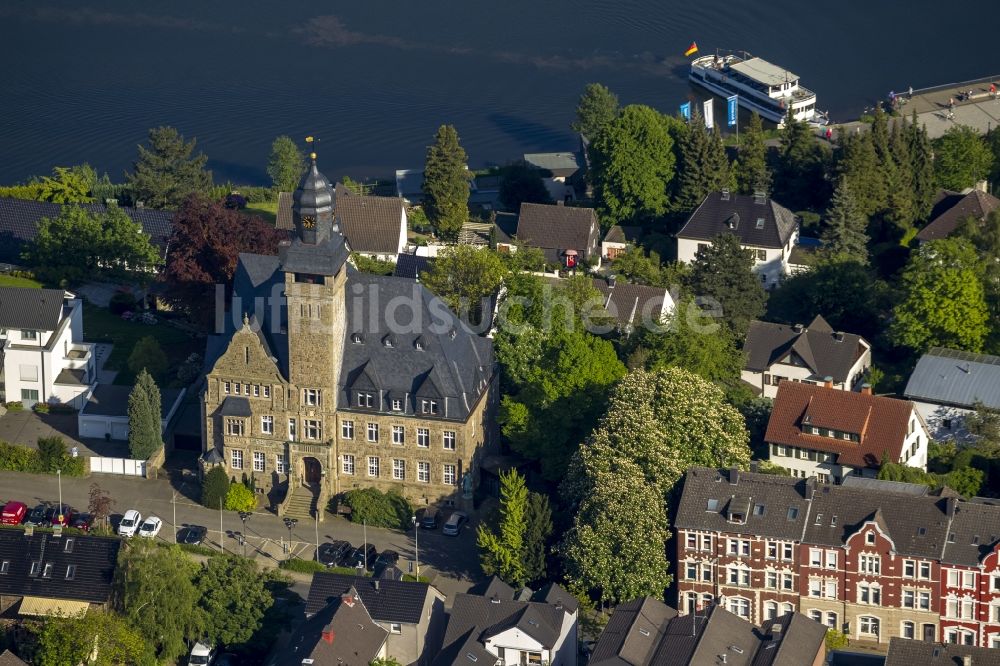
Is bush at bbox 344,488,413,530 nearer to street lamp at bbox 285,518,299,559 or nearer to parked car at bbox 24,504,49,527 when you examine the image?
street lamp at bbox 285,518,299,559

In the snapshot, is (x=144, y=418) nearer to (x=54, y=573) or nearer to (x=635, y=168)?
(x=54, y=573)

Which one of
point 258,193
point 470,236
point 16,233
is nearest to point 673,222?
point 470,236

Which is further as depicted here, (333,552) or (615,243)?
(615,243)

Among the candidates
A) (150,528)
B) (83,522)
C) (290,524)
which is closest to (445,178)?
(290,524)

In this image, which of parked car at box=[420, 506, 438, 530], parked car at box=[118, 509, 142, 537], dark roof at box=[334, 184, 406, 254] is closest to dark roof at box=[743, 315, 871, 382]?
parked car at box=[420, 506, 438, 530]

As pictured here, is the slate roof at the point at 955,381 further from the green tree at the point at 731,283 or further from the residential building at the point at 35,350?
the residential building at the point at 35,350

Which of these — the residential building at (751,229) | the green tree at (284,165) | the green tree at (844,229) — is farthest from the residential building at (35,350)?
the green tree at (844,229)
